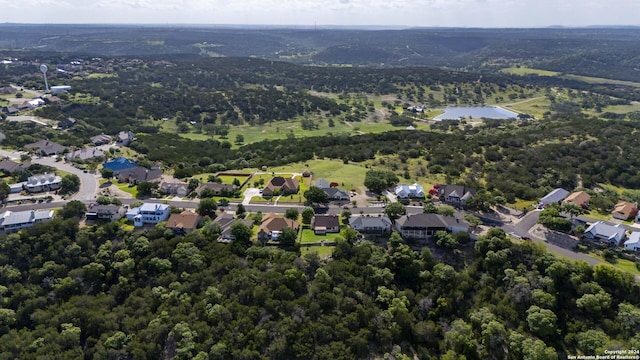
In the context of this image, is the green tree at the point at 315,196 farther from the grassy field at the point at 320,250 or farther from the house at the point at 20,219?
the house at the point at 20,219

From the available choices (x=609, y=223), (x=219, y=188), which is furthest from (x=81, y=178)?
(x=609, y=223)

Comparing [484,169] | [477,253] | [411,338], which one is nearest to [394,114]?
[484,169]

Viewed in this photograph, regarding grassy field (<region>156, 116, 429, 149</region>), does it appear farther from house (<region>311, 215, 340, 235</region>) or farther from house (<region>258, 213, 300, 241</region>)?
house (<region>311, 215, 340, 235</region>)

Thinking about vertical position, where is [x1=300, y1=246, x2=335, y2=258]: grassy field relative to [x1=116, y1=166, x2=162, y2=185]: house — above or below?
below

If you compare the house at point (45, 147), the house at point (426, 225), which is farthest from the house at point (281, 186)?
the house at point (45, 147)

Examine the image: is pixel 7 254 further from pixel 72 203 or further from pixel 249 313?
pixel 249 313

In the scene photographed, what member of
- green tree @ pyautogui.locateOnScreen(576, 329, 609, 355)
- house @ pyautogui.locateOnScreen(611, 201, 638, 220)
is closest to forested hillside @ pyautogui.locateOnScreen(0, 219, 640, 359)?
green tree @ pyautogui.locateOnScreen(576, 329, 609, 355)
